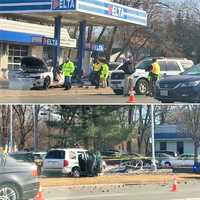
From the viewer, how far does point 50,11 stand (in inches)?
1415

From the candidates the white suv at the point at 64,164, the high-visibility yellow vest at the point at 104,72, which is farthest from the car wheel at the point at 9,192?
the high-visibility yellow vest at the point at 104,72

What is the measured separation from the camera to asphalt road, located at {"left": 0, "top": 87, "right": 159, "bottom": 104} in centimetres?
2552

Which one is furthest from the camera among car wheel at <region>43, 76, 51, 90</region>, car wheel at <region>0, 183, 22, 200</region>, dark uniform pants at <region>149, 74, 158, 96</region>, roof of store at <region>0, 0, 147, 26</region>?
roof of store at <region>0, 0, 147, 26</region>

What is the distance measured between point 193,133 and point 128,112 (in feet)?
19.0

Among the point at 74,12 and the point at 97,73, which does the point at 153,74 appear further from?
the point at 74,12

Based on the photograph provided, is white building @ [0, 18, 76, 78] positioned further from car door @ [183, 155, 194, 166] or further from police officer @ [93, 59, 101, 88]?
car door @ [183, 155, 194, 166]

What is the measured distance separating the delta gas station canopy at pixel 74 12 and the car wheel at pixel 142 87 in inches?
379

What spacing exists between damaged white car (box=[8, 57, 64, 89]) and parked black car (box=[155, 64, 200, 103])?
36.3 feet

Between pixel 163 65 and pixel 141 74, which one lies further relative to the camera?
pixel 163 65

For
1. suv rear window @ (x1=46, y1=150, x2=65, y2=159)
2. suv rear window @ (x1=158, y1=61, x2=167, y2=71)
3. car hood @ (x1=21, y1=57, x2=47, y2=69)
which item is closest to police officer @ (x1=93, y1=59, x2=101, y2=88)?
car hood @ (x1=21, y1=57, x2=47, y2=69)

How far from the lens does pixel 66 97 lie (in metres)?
27.1

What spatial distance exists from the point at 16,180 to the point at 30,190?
0.41m

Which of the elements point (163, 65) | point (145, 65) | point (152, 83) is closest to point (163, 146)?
point (163, 65)

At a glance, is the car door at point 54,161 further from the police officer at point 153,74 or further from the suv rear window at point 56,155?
the police officer at point 153,74
